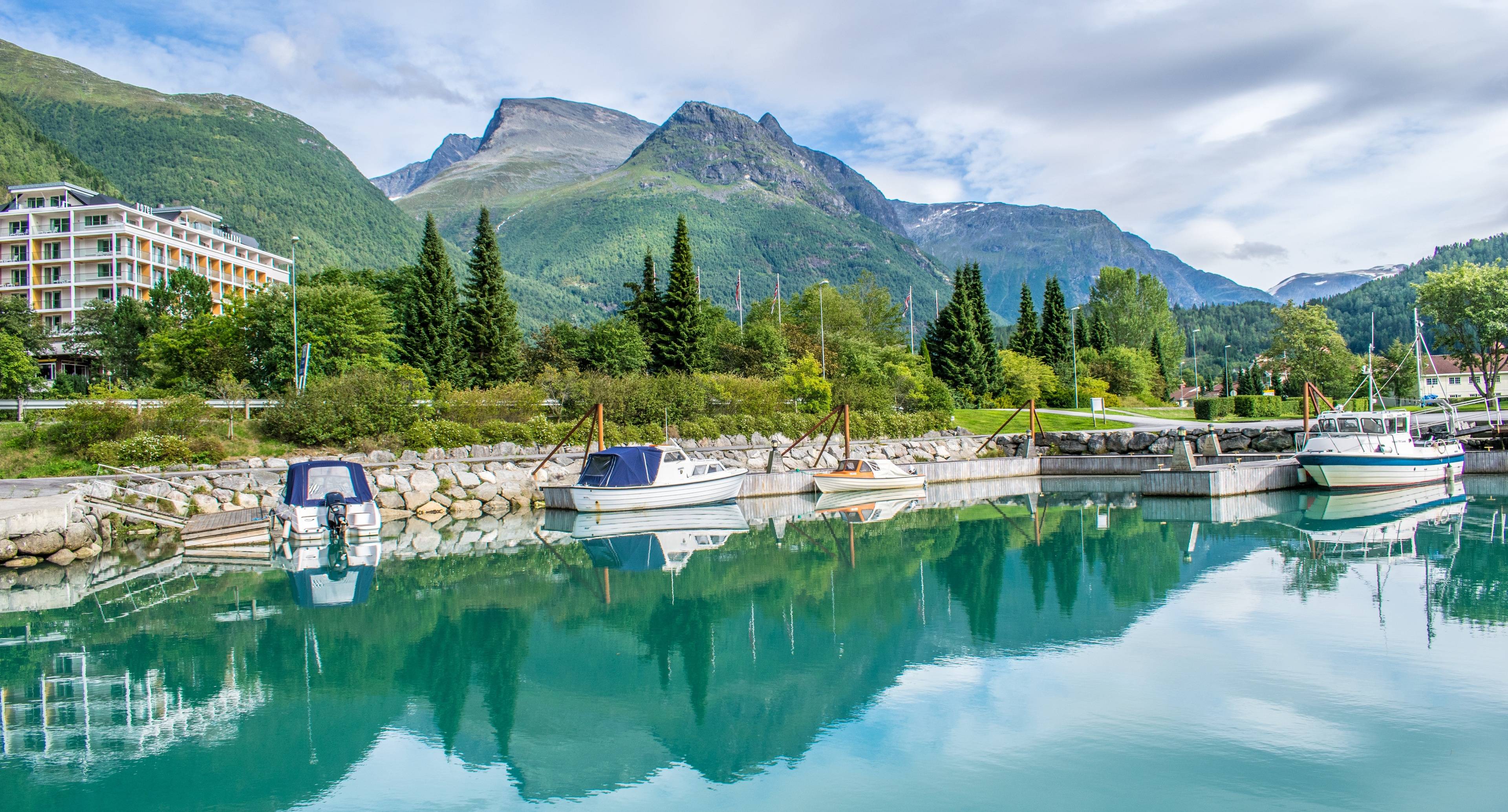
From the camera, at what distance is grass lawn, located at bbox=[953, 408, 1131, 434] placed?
50812 mm

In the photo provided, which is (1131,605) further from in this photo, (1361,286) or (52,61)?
(52,61)

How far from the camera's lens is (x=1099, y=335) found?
79.4 meters

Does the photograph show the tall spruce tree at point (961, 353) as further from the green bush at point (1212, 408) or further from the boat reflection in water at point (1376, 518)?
the boat reflection in water at point (1376, 518)

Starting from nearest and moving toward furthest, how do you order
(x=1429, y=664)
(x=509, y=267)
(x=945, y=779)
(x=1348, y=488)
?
1. (x=945, y=779)
2. (x=1429, y=664)
3. (x=1348, y=488)
4. (x=509, y=267)

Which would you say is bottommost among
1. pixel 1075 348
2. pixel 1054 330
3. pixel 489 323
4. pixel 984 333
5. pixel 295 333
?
pixel 295 333

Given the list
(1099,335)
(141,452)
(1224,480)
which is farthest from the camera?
(1099,335)

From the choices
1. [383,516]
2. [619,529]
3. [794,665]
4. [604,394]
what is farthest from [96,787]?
[604,394]

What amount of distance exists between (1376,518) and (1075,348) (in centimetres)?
4532

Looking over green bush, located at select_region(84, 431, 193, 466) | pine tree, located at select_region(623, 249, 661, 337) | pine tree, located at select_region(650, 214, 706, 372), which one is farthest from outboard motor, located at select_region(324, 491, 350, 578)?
pine tree, located at select_region(623, 249, 661, 337)

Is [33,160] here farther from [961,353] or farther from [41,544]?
[41,544]

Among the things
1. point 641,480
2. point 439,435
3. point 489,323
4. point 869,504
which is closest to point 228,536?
point 439,435

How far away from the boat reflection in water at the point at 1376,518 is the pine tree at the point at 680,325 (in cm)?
3144

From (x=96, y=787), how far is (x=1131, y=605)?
45.5ft

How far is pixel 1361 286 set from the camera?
190 meters
